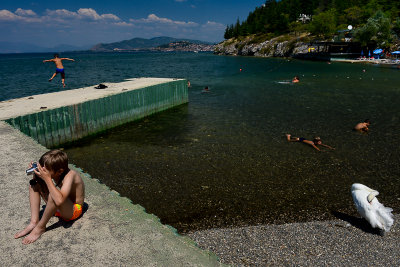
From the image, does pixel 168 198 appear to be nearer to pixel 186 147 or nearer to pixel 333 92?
pixel 186 147

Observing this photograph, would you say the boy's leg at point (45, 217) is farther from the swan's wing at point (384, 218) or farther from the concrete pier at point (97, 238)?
the swan's wing at point (384, 218)

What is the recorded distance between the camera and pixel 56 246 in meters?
4.80

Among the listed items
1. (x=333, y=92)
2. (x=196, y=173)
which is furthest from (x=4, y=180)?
(x=333, y=92)

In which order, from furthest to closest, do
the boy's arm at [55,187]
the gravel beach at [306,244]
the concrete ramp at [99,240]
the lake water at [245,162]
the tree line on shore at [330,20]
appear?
the tree line on shore at [330,20], the lake water at [245,162], the gravel beach at [306,244], the boy's arm at [55,187], the concrete ramp at [99,240]

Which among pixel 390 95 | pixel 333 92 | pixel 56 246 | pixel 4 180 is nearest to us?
pixel 56 246

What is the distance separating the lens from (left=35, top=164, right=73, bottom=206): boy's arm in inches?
187

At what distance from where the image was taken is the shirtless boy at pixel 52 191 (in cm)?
483

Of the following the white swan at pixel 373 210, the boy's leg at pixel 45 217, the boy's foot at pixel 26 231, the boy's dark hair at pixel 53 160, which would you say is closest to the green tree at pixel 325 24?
the white swan at pixel 373 210

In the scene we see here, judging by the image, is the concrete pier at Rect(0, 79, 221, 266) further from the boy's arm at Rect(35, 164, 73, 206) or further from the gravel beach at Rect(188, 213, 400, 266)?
the gravel beach at Rect(188, 213, 400, 266)

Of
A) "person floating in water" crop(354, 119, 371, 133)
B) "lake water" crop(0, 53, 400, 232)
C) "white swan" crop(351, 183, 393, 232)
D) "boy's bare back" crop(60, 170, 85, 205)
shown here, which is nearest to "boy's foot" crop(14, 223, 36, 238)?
"boy's bare back" crop(60, 170, 85, 205)

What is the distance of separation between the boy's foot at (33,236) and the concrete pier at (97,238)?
0.08 m

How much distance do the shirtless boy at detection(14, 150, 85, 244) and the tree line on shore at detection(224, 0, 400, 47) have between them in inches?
3770

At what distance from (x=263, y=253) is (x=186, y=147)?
909 centimetres

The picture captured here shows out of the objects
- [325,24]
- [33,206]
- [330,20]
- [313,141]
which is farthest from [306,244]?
[330,20]
